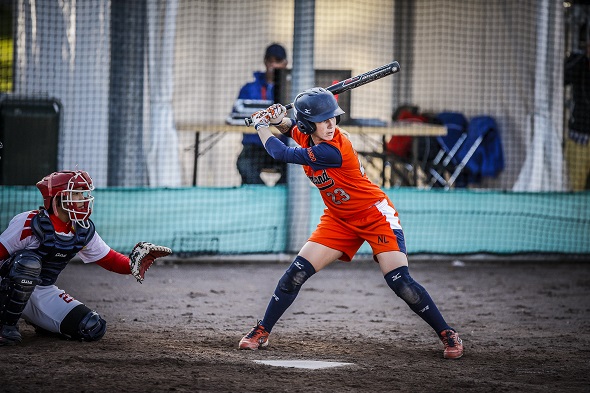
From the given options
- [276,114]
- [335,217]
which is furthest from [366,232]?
[276,114]

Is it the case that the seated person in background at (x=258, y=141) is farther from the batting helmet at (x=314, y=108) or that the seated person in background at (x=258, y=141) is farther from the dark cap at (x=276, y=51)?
the batting helmet at (x=314, y=108)

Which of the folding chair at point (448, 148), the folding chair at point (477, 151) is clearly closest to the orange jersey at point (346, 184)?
the folding chair at point (448, 148)

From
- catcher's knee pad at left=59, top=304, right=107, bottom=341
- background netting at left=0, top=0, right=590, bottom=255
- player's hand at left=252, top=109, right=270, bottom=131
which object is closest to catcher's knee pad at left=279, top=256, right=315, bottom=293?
player's hand at left=252, top=109, right=270, bottom=131

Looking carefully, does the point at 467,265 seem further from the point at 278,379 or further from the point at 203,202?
the point at 278,379

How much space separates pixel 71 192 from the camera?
205 inches

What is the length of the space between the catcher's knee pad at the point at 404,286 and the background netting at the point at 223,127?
186 inches

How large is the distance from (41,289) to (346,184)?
2.00 meters

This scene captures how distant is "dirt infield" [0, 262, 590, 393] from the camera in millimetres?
4445

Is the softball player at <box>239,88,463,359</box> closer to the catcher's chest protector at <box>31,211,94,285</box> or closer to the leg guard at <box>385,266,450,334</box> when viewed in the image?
the leg guard at <box>385,266,450,334</box>

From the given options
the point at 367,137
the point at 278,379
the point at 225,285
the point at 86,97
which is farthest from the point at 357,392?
the point at 367,137

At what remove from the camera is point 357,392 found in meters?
4.24

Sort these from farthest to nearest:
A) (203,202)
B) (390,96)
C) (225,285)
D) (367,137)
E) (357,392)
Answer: (390,96)
(367,137)
(203,202)
(225,285)
(357,392)

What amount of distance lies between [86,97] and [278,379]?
21.0 ft

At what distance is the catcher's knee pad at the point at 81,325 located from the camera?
5.30 metres
